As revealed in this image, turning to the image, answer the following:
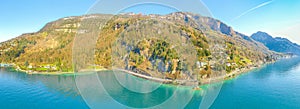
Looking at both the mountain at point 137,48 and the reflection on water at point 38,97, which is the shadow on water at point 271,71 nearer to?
the mountain at point 137,48

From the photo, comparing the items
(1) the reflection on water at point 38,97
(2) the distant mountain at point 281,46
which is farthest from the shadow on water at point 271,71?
(2) the distant mountain at point 281,46

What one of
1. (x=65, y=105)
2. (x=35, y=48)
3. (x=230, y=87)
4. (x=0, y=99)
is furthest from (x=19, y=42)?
(x=230, y=87)

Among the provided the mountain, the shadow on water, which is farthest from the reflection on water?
the shadow on water

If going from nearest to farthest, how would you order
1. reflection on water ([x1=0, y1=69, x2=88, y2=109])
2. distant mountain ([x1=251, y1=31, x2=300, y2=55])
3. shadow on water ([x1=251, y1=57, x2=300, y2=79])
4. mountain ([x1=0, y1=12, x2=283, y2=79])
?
1. mountain ([x1=0, y1=12, x2=283, y2=79])
2. reflection on water ([x1=0, y1=69, x2=88, y2=109])
3. shadow on water ([x1=251, y1=57, x2=300, y2=79])
4. distant mountain ([x1=251, y1=31, x2=300, y2=55])

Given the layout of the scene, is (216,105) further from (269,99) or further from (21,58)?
(21,58)

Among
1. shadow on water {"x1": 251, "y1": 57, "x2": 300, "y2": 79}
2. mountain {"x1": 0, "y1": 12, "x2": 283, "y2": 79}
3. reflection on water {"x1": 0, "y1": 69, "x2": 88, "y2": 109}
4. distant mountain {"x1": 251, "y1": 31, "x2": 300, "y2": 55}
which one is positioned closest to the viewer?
mountain {"x1": 0, "y1": 12, "x2": 283, "y2": 79}

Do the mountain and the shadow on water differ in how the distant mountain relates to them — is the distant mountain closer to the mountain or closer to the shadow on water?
the mountain

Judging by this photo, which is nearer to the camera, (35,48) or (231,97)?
(231,97)

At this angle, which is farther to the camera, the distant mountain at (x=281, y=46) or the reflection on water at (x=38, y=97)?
the distant mountain at (x=281, y=46)
